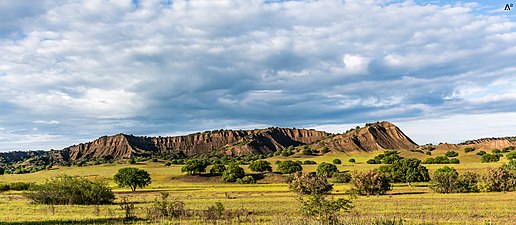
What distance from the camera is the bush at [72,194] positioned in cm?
5850

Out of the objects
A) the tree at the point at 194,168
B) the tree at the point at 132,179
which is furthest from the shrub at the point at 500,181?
the tree at the point at 194,168

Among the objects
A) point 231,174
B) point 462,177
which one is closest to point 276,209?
point 462,177

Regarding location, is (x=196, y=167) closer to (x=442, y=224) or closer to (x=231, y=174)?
(x=231, y=174)

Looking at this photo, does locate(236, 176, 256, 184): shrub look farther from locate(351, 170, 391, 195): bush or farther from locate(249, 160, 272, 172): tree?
locate(351, 170, 391, 195): bush

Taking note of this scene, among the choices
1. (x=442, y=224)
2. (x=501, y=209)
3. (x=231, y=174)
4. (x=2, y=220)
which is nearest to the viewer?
(x=442, y=224)

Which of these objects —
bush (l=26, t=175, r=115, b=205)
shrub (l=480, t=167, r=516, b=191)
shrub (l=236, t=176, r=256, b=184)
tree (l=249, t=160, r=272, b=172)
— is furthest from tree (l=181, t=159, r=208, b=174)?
shrub (l=480, t=167, r=516, b=191)

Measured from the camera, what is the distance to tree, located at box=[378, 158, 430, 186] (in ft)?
308

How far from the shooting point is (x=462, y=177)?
76.3 meters

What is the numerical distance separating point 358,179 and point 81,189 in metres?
44.6

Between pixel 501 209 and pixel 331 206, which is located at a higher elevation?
pixel 331 206

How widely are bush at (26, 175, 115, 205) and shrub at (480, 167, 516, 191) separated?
2559 inches

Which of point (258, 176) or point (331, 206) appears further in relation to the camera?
point (258, 176)

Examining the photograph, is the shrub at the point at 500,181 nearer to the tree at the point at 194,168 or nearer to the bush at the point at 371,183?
the bush at the point at 371,183

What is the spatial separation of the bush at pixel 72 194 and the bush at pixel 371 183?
133 ft
